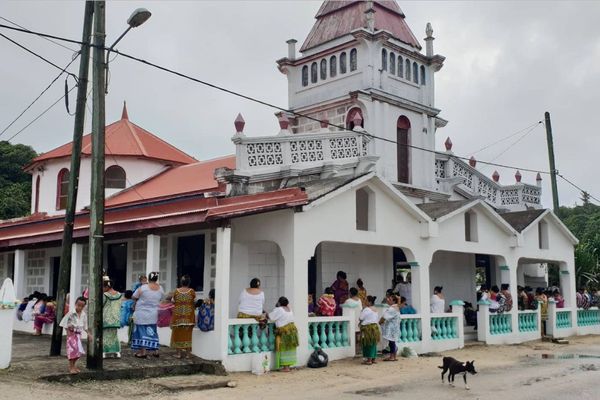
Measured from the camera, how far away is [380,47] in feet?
63.3

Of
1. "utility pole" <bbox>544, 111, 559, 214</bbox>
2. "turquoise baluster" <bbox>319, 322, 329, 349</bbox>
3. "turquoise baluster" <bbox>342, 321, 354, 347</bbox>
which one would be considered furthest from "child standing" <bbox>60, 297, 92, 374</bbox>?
"utility pole" <bbox>544, 111, 559, 214</bbox>

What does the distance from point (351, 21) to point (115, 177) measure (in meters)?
8.74

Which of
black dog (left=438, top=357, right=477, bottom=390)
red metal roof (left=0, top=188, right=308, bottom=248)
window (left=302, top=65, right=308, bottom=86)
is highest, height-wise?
window (left=302, top=65, right=308, bottom=86)

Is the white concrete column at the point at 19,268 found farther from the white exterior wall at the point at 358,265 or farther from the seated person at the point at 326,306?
the seated person at the point at 326,306

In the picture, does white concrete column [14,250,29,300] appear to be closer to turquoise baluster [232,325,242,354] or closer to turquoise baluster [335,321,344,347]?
turquoise baluster [232,325,242,354]

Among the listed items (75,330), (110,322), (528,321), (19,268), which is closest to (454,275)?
(528,321)

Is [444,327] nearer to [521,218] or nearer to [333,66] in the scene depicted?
[521,218]

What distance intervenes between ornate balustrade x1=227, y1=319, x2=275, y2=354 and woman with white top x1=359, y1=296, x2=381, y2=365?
2027 mm

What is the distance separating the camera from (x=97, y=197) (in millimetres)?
10859

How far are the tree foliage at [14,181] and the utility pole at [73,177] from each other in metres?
28.6

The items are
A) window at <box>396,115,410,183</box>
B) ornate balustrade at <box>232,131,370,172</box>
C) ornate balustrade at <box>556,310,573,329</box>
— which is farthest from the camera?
ornate balustrade at <box>556,310,573,329</box>

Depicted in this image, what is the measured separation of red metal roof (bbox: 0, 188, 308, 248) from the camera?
12406mm

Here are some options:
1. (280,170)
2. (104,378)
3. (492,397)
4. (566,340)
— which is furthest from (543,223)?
(104,378)

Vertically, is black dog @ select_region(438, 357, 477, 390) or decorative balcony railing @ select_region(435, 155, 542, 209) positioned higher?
decorative balcony railing @ select_region(435, 155, 542, 209)
